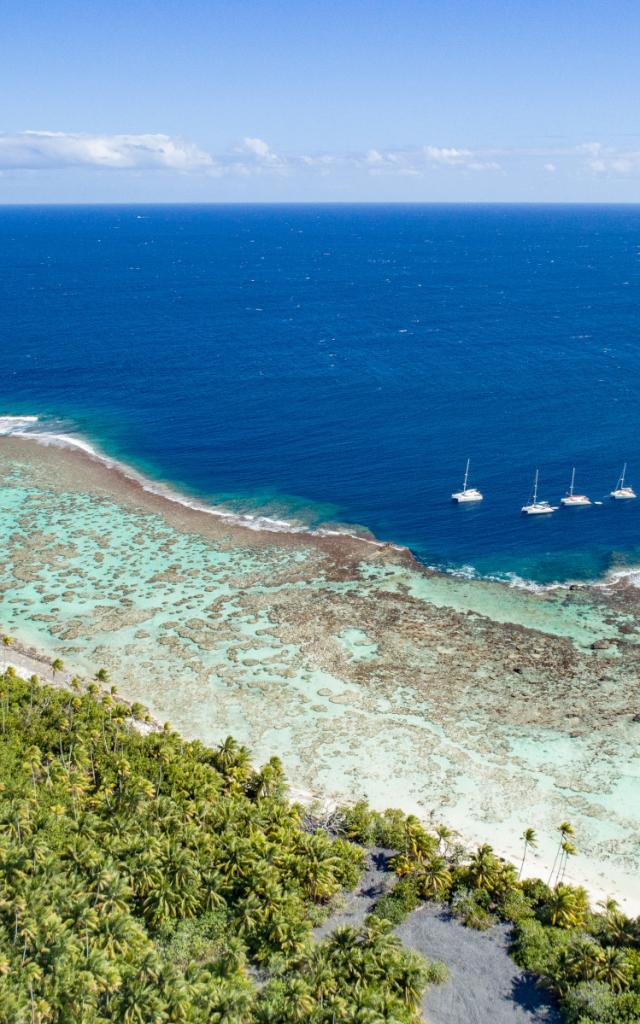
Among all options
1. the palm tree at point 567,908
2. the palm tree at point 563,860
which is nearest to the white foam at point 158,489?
the palm tree at point 563,860

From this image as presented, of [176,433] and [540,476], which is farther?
[176,433]

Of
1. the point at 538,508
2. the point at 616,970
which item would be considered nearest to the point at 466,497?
the point at 538,508

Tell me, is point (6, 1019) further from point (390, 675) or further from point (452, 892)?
point (390, 675)

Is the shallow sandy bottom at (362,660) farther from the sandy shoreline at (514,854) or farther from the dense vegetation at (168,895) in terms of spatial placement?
the dense vegetation at (168,895)

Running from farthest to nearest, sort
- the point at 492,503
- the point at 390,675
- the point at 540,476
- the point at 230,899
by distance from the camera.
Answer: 1. the point at 540,476
2. the point at 492,503
3. the point at 390,675
4. the point at 230,899

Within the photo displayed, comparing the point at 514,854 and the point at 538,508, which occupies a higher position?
the point at 538,508

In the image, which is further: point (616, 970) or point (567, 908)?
point (567, 908)

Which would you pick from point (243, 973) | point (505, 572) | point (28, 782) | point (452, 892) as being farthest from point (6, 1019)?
point (505, 572)

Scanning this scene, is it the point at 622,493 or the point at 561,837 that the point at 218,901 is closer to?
the point at 561,837
